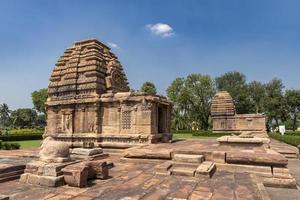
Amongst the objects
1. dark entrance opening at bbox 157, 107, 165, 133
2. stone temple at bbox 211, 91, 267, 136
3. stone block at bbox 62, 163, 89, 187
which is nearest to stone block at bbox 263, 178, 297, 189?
stone block at bbox 62, 163, 89, 187

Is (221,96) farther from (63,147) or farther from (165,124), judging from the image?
(63,147)

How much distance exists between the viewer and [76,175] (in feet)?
17.3

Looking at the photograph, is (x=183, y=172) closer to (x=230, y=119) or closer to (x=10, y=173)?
(x=10, y=173)

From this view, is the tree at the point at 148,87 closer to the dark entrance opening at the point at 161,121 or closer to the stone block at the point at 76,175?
the dark entrance opening at the point at 161,121

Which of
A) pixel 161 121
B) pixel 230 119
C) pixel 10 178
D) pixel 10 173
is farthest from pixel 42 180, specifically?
pixel 230 119

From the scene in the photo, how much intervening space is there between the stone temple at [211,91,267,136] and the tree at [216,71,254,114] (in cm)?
1882

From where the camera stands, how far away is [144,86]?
4394 cm

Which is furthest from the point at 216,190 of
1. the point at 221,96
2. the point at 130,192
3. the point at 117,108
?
the point at 221,96

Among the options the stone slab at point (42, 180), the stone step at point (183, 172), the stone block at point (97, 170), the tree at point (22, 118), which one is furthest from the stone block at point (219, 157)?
the tree at point (22, 118)

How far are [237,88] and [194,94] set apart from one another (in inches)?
404

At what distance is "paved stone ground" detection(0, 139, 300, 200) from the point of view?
4.59 meters

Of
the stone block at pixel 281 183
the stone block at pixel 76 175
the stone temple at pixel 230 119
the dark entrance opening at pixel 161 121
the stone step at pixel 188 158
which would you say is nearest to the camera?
the stone block at pixel 76 175

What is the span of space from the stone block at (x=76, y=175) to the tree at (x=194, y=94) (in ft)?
132

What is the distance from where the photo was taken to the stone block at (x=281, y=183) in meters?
5.70
